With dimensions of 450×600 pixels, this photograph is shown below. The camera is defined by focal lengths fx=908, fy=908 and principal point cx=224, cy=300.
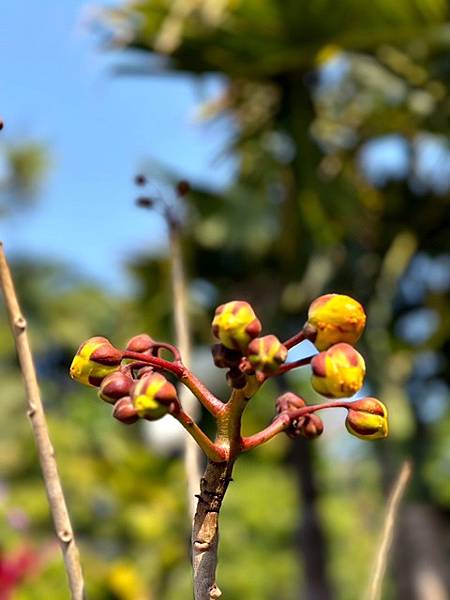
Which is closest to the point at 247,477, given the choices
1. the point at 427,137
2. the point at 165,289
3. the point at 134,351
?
the point at 165,289

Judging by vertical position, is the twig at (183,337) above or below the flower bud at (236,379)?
above

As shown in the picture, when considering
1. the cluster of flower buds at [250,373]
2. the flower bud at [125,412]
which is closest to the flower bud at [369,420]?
the cluster of flower buds at [250,373]

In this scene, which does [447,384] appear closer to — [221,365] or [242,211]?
[242,211]

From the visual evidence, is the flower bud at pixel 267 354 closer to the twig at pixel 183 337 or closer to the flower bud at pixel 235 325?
the flower bud at pixel 235 325

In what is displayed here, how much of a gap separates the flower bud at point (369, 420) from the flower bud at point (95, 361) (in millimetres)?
118

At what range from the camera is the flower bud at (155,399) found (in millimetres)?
381

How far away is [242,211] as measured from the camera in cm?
417

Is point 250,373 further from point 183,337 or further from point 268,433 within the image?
point 183,337

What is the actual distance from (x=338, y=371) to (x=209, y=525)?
9 cm

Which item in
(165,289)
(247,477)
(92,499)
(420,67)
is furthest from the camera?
(247,477)

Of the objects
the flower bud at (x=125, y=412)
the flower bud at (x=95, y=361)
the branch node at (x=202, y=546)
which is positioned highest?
the flower bud at (x=95, y=361)

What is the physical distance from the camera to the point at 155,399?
383mm

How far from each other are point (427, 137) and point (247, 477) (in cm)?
517

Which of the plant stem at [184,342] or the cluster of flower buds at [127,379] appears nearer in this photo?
the cluster of flower buds at [127,379]
